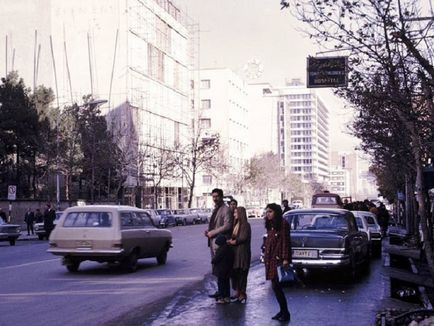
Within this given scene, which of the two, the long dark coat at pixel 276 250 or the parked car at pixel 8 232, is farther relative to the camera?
the parked car at pixel 8 232

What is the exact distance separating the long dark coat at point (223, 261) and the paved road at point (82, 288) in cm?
151

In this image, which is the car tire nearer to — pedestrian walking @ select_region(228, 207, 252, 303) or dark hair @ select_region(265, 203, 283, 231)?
pedestrian walking @ select_region(228, 207, 252, 303)

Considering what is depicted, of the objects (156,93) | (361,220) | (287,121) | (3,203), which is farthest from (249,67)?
(361,220)

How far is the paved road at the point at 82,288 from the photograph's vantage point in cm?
1031

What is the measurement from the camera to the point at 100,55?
6819 centimetres

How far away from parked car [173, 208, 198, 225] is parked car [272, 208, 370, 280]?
42692 mm

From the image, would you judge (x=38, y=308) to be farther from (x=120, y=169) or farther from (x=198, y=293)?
(x=120, y=169)

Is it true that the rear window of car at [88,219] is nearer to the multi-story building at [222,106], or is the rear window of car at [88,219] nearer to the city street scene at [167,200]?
the city street scene at [167,200]

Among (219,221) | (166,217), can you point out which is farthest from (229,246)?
(166,217)

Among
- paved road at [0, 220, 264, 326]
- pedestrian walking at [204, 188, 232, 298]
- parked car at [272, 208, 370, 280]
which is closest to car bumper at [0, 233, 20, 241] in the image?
paved road at [0, 220, 264, 326]

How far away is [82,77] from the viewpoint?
68625mm

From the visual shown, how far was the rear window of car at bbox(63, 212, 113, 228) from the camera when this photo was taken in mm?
16047

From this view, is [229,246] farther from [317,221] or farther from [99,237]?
[99,237]

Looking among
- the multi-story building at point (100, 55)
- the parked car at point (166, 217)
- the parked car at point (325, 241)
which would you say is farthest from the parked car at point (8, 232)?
the multi-story building at point (100, 55)
